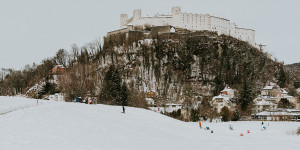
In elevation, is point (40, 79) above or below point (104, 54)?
below

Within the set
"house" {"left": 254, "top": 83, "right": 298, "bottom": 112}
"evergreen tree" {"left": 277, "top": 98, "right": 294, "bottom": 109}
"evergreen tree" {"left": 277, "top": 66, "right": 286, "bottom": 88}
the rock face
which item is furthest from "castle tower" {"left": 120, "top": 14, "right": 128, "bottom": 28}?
"evergreen tree" {"left": 277, "top": 98, "right": 294, "bottom": 109}

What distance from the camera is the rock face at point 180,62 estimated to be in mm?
88981

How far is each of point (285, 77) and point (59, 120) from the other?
101 m

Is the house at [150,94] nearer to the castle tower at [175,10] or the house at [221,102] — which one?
the house at [221,102]

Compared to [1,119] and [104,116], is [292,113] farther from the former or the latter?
[1,119]

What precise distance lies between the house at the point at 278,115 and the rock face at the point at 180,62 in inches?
900

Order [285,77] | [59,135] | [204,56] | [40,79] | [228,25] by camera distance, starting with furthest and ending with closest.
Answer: [228,25], [285,77], [204,56], [40,79], [59,135]

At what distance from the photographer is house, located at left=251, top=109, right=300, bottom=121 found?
6034 cm

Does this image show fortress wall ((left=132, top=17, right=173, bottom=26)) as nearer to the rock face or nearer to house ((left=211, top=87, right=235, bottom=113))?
the rock face

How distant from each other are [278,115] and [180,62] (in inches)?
1508

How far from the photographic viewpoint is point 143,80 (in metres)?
89.9

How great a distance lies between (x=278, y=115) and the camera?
202ft

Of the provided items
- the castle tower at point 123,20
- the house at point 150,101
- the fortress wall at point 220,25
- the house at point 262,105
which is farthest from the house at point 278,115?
the castle tower at point 123,20

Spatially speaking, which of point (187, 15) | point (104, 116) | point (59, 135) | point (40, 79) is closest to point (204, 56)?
point (187, 15)
